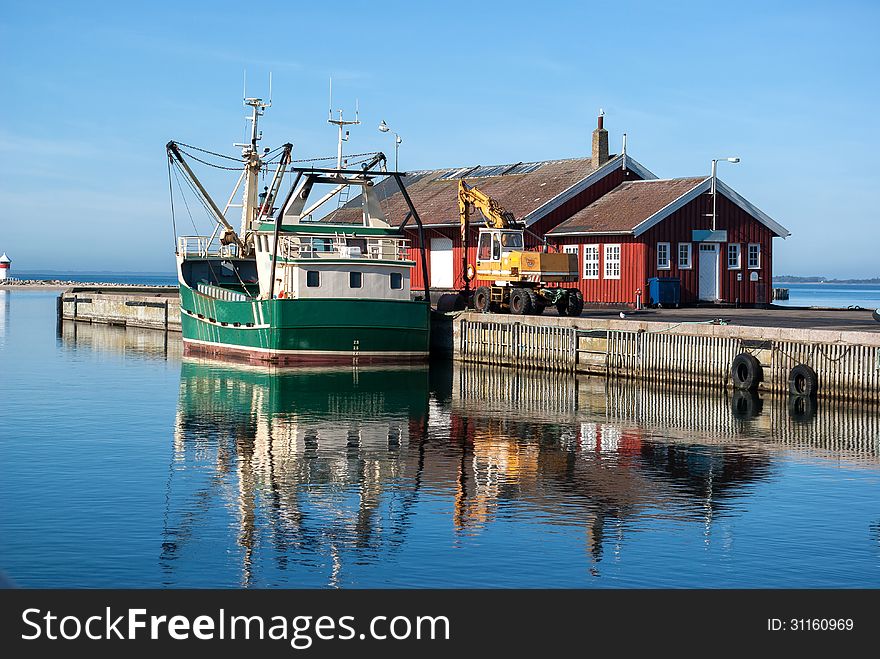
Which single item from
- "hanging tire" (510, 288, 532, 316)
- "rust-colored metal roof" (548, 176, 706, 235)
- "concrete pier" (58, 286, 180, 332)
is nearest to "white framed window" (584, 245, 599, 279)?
"rust-colored metal roof" (548, 176, 706, 235)

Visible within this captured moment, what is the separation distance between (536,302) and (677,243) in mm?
9755

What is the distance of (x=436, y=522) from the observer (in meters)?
17.1

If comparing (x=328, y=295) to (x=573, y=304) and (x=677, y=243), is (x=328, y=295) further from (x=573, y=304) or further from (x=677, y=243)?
(x=677, y=243)

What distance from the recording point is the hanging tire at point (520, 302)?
4153 cm

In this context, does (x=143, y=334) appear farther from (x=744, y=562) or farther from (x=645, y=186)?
(x=744, y=562)

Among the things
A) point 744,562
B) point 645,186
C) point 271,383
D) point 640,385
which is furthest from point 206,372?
point 744,562

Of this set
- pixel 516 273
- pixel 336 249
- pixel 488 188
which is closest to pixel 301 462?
pixel 336 249

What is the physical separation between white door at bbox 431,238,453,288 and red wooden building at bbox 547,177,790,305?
4.79 m

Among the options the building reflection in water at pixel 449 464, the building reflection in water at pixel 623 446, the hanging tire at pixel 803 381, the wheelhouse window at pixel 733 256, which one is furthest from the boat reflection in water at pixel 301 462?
the wheelhouse window at pixel 733 256

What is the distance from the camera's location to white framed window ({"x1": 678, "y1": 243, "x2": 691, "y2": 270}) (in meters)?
48.8

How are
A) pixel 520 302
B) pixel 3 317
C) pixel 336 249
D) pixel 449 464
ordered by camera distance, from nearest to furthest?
1. pixel 449 464
2. pixel 336 249
3. pixel 520 302
4. pixel 3 317

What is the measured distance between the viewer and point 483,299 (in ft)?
141

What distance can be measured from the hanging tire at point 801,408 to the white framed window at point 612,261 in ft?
60.4

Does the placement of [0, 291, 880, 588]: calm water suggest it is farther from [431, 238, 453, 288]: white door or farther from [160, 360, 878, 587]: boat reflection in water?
[431, 238, 453, 288]: white door
